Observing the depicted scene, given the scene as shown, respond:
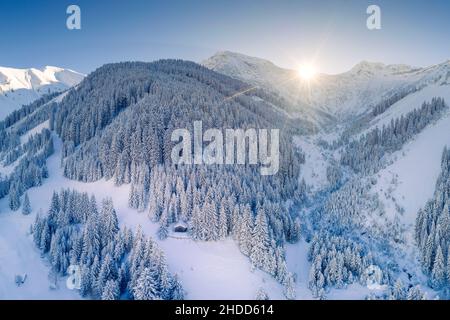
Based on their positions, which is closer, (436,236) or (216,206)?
(436,236)

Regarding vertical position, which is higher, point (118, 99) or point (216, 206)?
point (118, 99)

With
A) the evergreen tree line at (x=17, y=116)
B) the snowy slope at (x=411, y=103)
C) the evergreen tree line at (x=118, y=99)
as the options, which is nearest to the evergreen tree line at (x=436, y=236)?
the snowy slope at (x=411, y=103)

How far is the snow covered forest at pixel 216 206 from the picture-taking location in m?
77.2

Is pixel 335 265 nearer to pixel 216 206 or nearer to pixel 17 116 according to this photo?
pixel 216 206

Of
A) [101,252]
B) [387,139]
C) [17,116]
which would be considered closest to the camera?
[101,252]

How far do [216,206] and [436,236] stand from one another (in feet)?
147

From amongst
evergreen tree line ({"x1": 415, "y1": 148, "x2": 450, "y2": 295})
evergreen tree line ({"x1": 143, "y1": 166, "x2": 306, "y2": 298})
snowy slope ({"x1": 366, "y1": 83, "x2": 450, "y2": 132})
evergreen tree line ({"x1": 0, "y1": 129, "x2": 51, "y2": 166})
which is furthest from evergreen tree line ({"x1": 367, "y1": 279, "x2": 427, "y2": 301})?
evergreen tree line ({"x1": 0, "y1": 129, "x2": 51, "y2": 166})

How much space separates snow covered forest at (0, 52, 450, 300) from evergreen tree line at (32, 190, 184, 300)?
10.8 inches

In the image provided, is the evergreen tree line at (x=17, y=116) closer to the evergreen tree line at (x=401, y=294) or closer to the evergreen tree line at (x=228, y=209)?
the evergreen tree line at (x=228, y=209)

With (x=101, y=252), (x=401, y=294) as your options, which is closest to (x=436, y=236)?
(x=401, y=294)

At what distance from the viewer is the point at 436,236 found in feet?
269

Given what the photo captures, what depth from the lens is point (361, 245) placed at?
90.8 meters

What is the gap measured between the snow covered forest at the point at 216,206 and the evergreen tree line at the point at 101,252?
274mm
